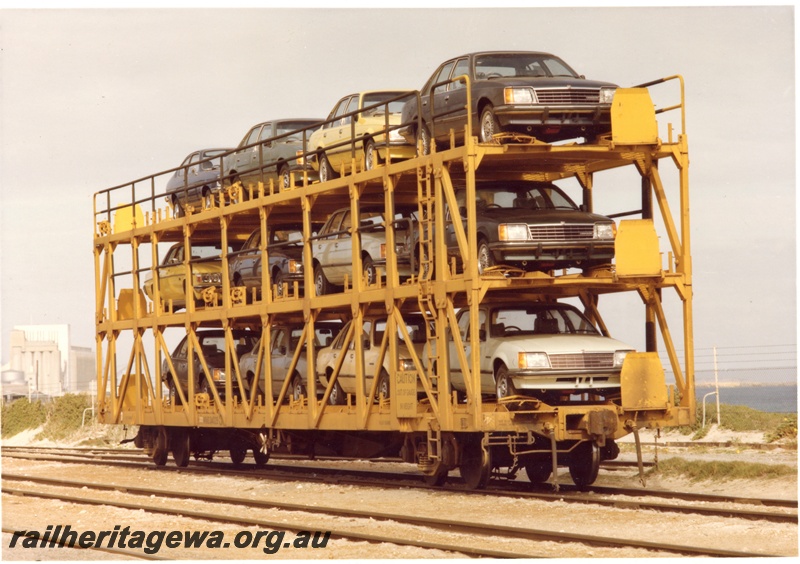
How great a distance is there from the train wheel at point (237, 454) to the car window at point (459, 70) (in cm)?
1133

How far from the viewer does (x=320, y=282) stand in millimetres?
23969

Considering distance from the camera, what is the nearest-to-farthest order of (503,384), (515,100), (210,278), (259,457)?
(515,100) < (503,384) < (210,278) < (259,457)

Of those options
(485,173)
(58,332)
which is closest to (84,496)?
(485,173)

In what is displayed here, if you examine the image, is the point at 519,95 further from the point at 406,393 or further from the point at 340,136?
the point at 340,136

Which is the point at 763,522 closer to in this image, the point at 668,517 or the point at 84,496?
the point at 668,517

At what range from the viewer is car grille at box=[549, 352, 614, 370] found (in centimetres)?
1879

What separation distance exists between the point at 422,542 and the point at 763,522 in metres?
3.91

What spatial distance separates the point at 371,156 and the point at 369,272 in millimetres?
1818

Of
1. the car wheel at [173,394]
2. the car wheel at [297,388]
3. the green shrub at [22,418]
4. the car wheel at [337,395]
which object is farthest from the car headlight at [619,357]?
the green shrub at [22,418]

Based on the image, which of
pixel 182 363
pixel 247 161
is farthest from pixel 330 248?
pixel 182 363

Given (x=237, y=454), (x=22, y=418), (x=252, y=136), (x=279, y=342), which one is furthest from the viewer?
(x=22, y=418)

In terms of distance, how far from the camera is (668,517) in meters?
16.5

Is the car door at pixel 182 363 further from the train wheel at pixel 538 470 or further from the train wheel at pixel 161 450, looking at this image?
the train wheel at pixel 538 470

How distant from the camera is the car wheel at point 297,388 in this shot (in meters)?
25.0
